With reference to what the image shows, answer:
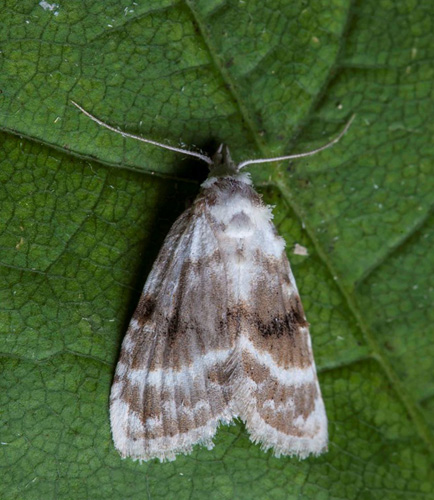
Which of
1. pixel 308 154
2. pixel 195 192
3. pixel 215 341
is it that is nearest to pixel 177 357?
pixel 215 341

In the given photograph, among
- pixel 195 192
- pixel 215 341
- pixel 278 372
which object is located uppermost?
pixel 195 192

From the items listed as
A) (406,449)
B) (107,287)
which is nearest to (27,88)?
(107,287)

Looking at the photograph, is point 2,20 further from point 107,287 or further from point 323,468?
point 323,468

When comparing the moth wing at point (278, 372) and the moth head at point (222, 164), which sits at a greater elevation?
the moth head at point (222, 164)

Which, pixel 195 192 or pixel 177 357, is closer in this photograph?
pixel 177 357

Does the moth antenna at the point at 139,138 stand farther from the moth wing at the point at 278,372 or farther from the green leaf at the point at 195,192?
the moth wing at the point at 278,372

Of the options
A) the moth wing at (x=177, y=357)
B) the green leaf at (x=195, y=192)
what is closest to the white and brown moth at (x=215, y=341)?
the moth wing at (x=177, y=357)

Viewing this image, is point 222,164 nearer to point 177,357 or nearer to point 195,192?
point 195,192
